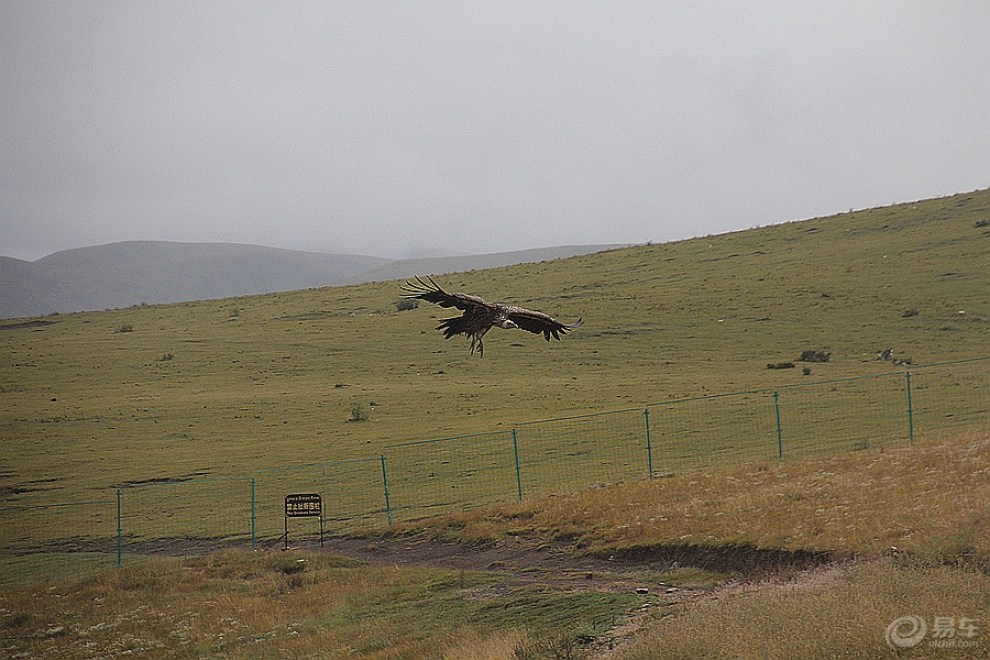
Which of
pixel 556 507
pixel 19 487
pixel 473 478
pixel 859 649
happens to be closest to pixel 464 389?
pixel 473 478

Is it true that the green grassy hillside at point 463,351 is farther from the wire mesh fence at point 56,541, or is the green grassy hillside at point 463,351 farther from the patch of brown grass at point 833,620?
the patch of brown grass at point 833,620

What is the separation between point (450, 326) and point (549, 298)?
69.3 metres

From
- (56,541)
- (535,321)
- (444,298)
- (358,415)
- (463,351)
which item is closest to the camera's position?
(444,298)

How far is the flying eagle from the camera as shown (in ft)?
33.0

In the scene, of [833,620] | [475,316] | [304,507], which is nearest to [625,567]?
[833,620]

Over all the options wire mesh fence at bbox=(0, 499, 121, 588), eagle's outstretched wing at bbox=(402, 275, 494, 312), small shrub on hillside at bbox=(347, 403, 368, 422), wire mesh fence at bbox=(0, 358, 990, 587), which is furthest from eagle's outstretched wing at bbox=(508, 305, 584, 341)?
small shrub on hillside at bbox=(347, 403, 368, 422)

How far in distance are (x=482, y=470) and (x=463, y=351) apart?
29346mm

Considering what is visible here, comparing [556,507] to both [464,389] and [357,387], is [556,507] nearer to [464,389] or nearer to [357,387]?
[464,389]

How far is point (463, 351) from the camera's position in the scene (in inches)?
2645

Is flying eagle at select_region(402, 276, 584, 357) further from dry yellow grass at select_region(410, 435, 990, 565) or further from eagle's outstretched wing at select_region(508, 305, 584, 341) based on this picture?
dry yellow grass at select_region(410, 435, 990, 565)

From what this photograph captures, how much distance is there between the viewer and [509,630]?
1786 cm

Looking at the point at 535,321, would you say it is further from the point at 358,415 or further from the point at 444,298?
the point at 358,415
